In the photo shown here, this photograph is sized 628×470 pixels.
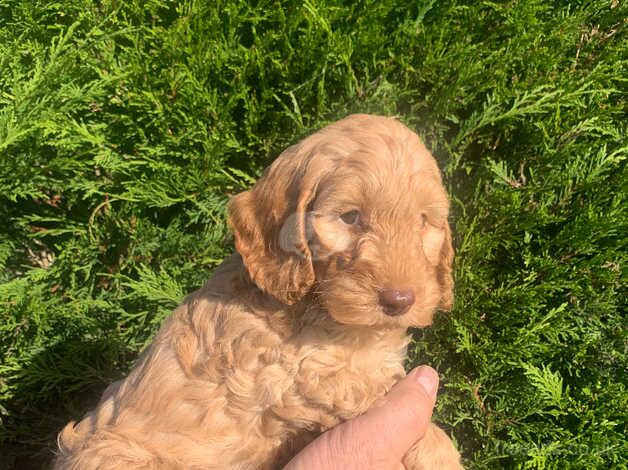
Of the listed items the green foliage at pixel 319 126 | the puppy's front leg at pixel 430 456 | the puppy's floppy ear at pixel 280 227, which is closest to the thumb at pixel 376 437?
the puppy's front leg at pixel 430 456

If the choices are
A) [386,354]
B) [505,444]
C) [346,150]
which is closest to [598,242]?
[505,444]

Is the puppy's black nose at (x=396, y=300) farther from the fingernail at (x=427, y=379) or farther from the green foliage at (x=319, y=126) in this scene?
the green foliage at (x=319, y=126)

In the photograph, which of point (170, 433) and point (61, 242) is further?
point (61, 242)

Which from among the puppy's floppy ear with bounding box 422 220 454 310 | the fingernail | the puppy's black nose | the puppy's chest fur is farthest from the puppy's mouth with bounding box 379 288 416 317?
the fingernail

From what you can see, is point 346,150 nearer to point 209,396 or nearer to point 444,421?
point 209,396

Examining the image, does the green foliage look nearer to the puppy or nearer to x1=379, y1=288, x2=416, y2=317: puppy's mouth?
the puppy

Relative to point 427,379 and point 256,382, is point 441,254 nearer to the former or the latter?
point 427,379
